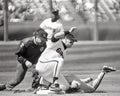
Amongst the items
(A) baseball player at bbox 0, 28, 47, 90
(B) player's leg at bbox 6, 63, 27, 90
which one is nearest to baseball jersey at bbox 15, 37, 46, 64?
(A) baseball player at bbox 0, 28, 47, 90

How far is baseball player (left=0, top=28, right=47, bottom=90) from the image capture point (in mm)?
6660

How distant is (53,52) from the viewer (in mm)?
6688

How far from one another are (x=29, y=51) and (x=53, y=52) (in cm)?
36

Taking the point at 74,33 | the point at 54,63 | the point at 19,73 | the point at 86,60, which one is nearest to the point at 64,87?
the point at 54,63

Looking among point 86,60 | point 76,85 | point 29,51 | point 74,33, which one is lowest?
point 86,60

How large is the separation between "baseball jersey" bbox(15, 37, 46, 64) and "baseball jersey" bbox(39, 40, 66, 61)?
0.50ft

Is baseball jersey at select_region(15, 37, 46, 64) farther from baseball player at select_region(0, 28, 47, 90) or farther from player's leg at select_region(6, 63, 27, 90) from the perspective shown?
player's leg at select_region(6, 63, 27, 90)

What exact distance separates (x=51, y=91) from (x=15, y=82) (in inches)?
27.8

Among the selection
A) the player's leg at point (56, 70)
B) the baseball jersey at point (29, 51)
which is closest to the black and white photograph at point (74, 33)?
the baseball jersey at point (29, 51)

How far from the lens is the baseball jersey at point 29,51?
6.75m

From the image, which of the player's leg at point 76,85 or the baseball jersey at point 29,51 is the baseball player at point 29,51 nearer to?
the baseball jersey at point 29,51

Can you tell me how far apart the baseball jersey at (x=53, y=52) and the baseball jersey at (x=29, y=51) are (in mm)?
152

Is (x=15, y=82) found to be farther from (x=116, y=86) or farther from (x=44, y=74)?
(x=116, y=86)

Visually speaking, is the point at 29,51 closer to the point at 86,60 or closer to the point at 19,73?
the point at 19,73
